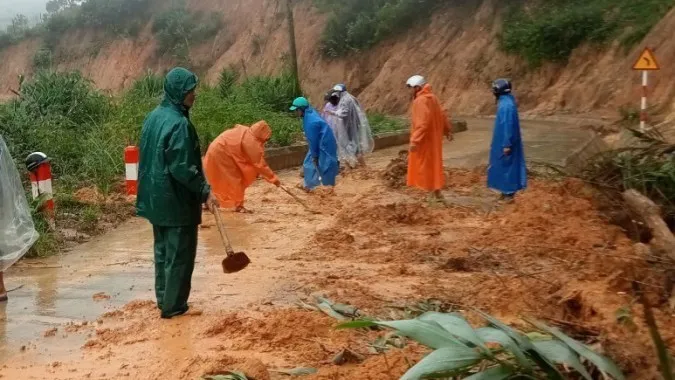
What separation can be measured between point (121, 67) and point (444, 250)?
1620 inches

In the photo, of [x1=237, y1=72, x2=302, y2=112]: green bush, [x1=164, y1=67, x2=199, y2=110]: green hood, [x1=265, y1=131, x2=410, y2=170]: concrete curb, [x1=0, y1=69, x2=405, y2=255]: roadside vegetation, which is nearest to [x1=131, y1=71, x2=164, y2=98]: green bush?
[x1=0, y1=69, x2=405, y2=255]: roadside vegetation

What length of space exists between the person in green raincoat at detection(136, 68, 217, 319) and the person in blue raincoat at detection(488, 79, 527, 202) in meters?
5.13

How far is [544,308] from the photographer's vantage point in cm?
551

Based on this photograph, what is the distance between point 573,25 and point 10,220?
21.9m

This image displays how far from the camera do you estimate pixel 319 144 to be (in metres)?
11.9

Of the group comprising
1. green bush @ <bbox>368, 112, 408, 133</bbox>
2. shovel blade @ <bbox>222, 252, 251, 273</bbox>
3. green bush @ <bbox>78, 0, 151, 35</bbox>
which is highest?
green bush @ <bbox>78, 0, 151, 35</bbox>

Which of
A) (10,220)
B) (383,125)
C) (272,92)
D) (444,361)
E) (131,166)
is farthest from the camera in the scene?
(272,92)

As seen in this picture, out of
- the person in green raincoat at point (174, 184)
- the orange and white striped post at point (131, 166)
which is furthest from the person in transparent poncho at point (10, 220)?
the orange and white striped post at point (131, 166)

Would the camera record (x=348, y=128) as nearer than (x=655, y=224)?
No

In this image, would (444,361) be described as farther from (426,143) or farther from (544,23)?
(544,23)

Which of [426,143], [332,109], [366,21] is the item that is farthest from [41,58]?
[426,143]

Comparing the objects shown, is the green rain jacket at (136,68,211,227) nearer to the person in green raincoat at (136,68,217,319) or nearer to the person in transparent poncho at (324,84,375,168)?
the person in green raincoat at (136,68,217,319)

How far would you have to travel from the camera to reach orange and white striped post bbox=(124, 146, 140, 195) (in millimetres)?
10633

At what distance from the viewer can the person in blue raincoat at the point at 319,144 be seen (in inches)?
465
